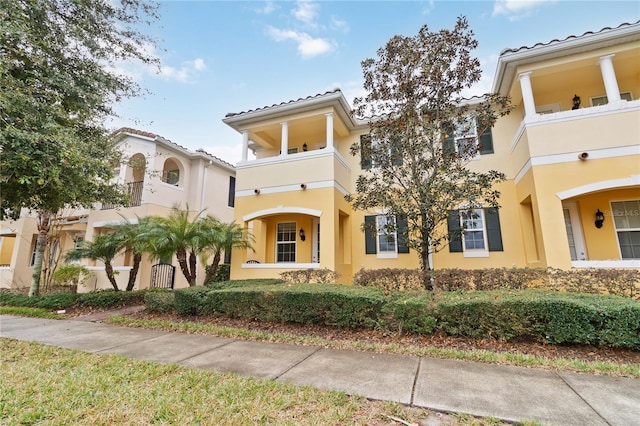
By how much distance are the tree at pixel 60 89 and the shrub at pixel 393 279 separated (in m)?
6.75

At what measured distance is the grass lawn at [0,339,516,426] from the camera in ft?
8.84

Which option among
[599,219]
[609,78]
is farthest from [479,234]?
[609,78]

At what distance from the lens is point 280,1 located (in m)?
9.48

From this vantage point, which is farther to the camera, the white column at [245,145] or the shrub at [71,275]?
the shrub at [71,275]

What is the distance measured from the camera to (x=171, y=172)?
628 inches

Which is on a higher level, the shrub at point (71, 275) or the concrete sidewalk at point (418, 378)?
the shrub at point (71, 275)

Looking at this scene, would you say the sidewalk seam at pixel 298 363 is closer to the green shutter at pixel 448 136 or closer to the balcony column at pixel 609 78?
the green shutter at pixel 448 136

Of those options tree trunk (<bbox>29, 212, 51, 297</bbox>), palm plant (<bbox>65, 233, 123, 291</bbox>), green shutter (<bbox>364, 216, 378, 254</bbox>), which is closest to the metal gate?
palm plant (<bbox>65, 233, 123, 291</bbox>)

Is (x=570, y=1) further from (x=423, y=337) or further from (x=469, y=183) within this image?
(x=423, y=337)

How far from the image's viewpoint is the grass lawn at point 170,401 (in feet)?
8.84

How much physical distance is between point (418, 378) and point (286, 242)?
9.47 m

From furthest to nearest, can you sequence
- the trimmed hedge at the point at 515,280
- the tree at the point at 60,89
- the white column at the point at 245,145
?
1. the white column at the point at 245,145
2. the trimmed hedge at the point at 515,280
3. the tree at the point at 60,89

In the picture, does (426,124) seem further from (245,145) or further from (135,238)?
(135,238)

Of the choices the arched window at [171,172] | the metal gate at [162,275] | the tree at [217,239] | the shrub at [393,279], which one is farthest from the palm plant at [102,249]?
the shrub at [393,279]
